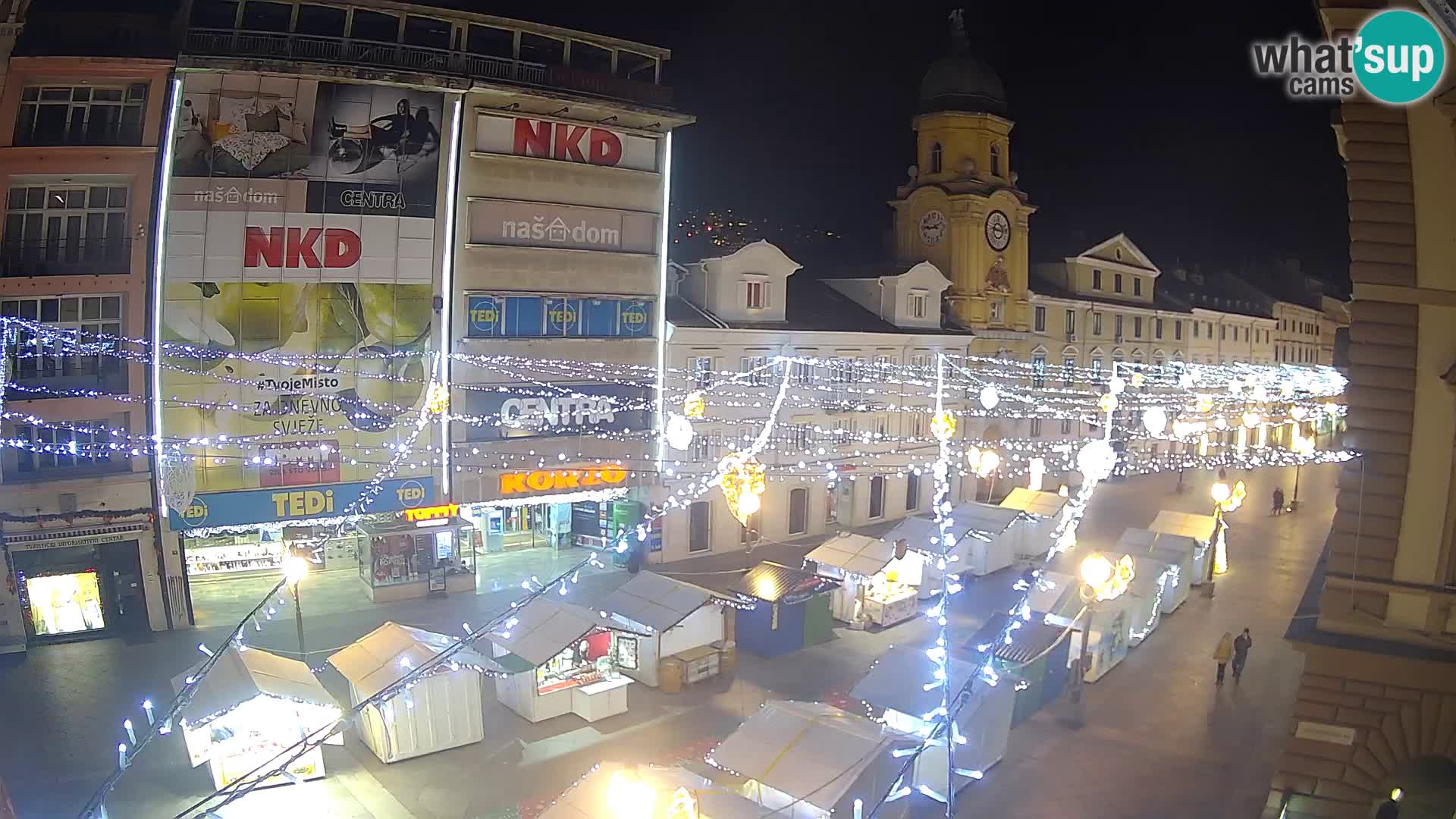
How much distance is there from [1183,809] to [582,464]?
15564mm

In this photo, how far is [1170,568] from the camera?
22.3 meters

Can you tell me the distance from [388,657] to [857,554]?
33.6 ft

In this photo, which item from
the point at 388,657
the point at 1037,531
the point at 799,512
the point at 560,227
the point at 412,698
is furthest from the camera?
the point at 799,512

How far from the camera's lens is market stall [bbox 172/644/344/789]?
13.9m

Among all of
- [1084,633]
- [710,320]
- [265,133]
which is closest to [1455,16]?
[1084,633]

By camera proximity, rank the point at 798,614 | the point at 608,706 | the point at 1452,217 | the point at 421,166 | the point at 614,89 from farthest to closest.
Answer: the point at 614,89 < the point at 421,166 < the point at 798,614 < the point at 608,706 < the point at 1452,217

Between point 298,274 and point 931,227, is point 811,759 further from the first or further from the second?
point 931,227

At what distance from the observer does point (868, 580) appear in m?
21.4

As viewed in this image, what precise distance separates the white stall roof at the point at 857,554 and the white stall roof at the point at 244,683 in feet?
35.3

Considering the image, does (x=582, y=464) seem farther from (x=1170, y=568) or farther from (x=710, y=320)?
(x=1170, y=568)

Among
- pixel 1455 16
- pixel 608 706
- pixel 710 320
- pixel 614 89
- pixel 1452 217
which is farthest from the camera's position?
pixel 710 320

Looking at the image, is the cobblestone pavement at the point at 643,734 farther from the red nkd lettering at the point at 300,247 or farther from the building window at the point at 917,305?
the building window at the point at 917,305

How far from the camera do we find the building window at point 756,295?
28031mm

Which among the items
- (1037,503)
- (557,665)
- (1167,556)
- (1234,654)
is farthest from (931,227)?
(557,665)
